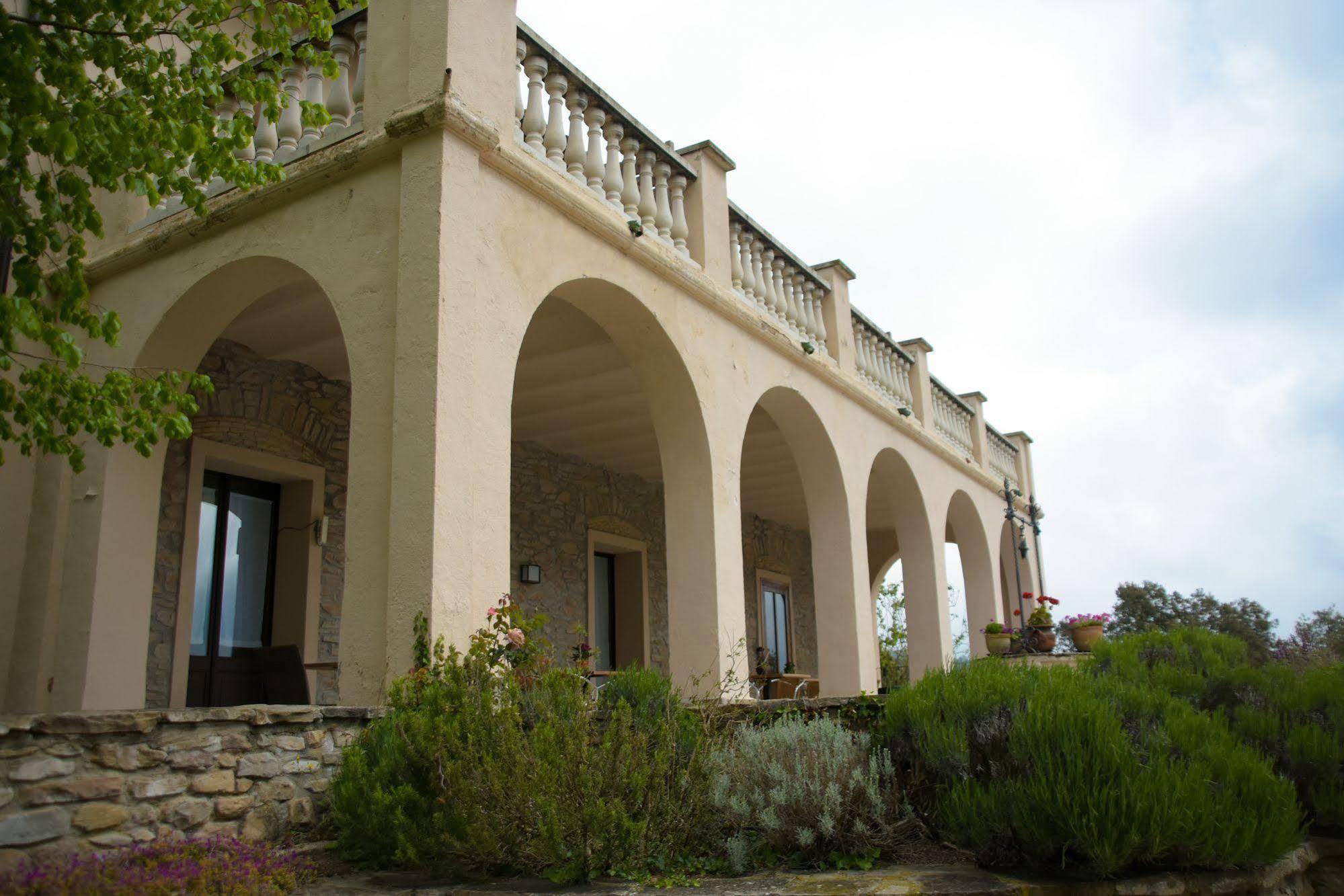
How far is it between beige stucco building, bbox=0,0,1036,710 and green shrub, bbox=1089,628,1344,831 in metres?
2.40

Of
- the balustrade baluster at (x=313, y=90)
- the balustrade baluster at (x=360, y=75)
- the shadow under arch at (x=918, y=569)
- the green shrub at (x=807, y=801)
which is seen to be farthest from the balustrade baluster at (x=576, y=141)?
the shadow under arch at (x=918, y=569)

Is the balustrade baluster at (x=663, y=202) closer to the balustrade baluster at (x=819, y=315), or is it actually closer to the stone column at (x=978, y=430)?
the balustrade baluster at (x=819, y=315)

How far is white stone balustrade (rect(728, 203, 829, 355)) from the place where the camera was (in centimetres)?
789

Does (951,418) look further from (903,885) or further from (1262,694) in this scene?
(903,885)

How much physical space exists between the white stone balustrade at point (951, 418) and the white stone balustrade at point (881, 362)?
756 millimetres

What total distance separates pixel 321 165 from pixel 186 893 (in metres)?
3.63

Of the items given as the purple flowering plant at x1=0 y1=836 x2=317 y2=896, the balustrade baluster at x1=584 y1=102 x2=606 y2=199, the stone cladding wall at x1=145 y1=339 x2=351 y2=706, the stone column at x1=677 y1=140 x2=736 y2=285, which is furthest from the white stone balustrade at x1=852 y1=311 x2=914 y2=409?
the purple flowering plant at x1=0 y1=836 x2=317 y2=896

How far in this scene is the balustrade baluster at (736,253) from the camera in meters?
7.73

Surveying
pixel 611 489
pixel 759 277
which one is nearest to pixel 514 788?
pixel 759 277

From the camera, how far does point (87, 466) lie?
6.09 m

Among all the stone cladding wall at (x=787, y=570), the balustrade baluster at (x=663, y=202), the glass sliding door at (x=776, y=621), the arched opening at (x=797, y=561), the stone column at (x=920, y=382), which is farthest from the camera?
the glass sliding door at (x=776, y=621)

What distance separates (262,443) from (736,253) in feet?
12.5

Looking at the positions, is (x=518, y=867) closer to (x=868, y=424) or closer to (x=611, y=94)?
(x=611, y=94)

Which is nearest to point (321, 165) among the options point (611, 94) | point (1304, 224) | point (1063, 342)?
point (611, 94)
